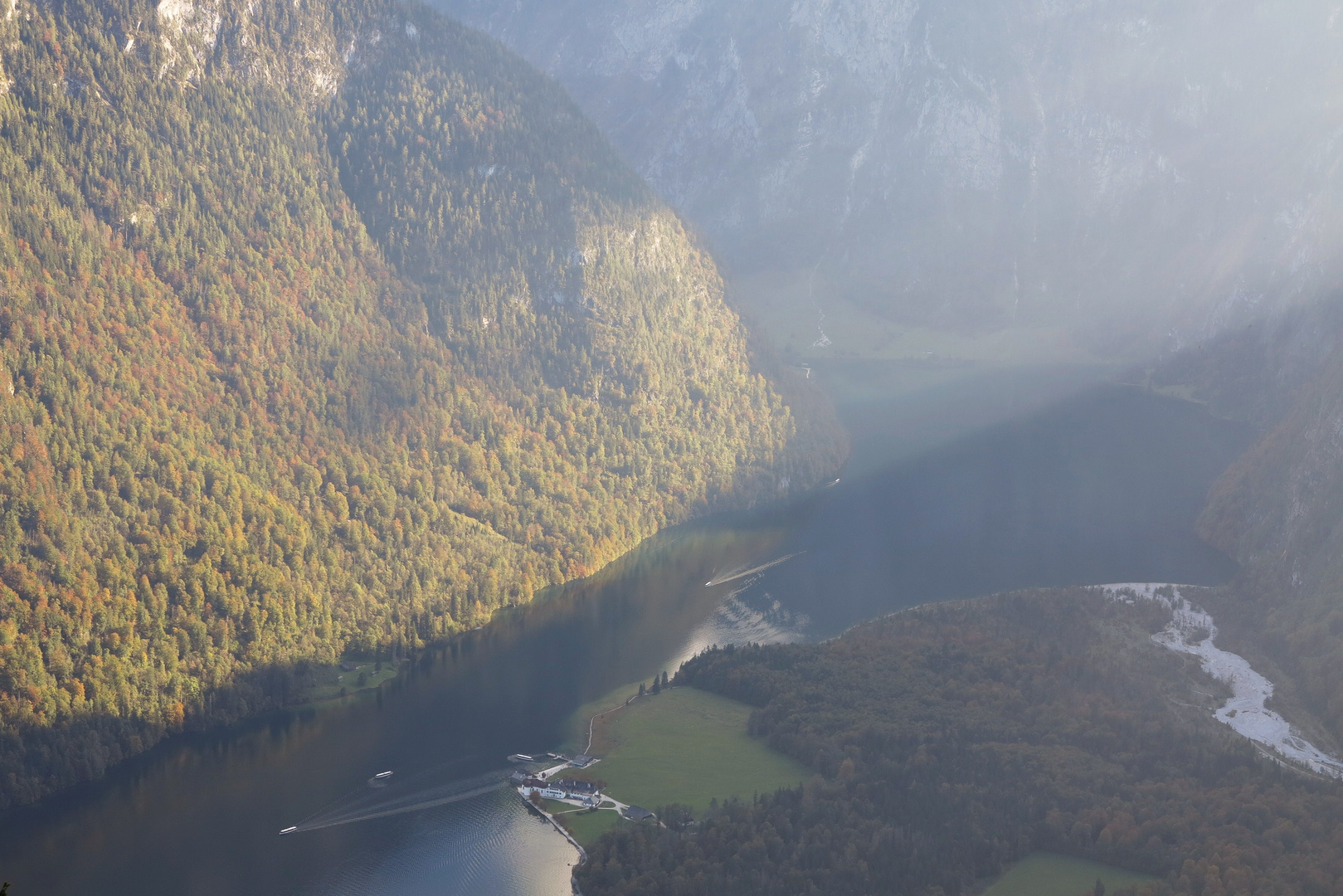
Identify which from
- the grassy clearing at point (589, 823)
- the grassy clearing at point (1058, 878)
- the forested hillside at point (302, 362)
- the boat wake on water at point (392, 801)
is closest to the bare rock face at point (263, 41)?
the forested hillside at point (302, 362)

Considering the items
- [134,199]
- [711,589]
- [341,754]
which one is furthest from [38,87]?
[711,589]

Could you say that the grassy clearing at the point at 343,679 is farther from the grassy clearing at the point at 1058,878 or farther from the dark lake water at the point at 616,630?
the grassy clearing at the point at 1058,878

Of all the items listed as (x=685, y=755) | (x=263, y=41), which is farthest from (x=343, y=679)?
(x=263, y=41)

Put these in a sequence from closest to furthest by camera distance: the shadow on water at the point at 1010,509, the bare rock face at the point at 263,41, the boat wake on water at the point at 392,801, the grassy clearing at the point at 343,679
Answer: the boat wake on water at the point at 392,801 < the grassy clearing at the point at 343,679 < the shadow on water at the point at 1010,509 < the bare rock face at the point at 263,41

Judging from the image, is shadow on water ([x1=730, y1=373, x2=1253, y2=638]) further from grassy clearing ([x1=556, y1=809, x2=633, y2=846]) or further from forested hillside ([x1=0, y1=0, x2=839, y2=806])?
grassy clearing ([x1=556, y1=809, x2=633, y2=846])

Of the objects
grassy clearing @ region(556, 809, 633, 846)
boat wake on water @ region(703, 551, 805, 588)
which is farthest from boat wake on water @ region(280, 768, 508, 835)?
boat wake on water @ region(703, 551, 805, 588)

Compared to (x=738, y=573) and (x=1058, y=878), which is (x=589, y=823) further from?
(x=738, y=573)
